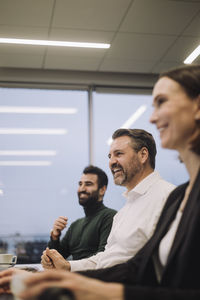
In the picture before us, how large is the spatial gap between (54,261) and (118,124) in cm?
287

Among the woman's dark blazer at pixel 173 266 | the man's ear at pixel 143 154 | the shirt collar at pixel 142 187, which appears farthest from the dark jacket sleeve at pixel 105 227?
the woman's dark blazer at pixel 173 266

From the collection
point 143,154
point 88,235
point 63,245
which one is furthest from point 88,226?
point 143,154

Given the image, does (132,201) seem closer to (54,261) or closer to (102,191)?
(54,261)

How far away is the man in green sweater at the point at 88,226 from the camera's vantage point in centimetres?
253

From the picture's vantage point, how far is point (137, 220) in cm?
145

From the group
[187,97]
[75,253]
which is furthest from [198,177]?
[75,253]

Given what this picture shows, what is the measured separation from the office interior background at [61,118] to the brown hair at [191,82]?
2873 millimetres

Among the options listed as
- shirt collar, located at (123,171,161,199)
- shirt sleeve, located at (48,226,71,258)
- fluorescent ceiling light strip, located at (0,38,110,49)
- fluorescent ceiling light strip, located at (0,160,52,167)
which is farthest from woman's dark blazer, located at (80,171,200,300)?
fluorescent ceiling light strip, located at (0,160,52,167)

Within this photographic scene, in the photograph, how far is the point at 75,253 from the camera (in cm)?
266

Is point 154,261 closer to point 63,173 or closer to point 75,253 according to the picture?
point 75,253

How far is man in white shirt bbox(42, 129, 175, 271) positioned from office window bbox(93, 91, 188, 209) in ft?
7.90

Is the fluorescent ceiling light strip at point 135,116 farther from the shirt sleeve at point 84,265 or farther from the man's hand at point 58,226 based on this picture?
the shirt sleeve at point 84,265

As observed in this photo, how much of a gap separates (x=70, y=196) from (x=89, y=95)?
1.26 meters

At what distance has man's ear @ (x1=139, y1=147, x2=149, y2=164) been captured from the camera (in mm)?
1934
